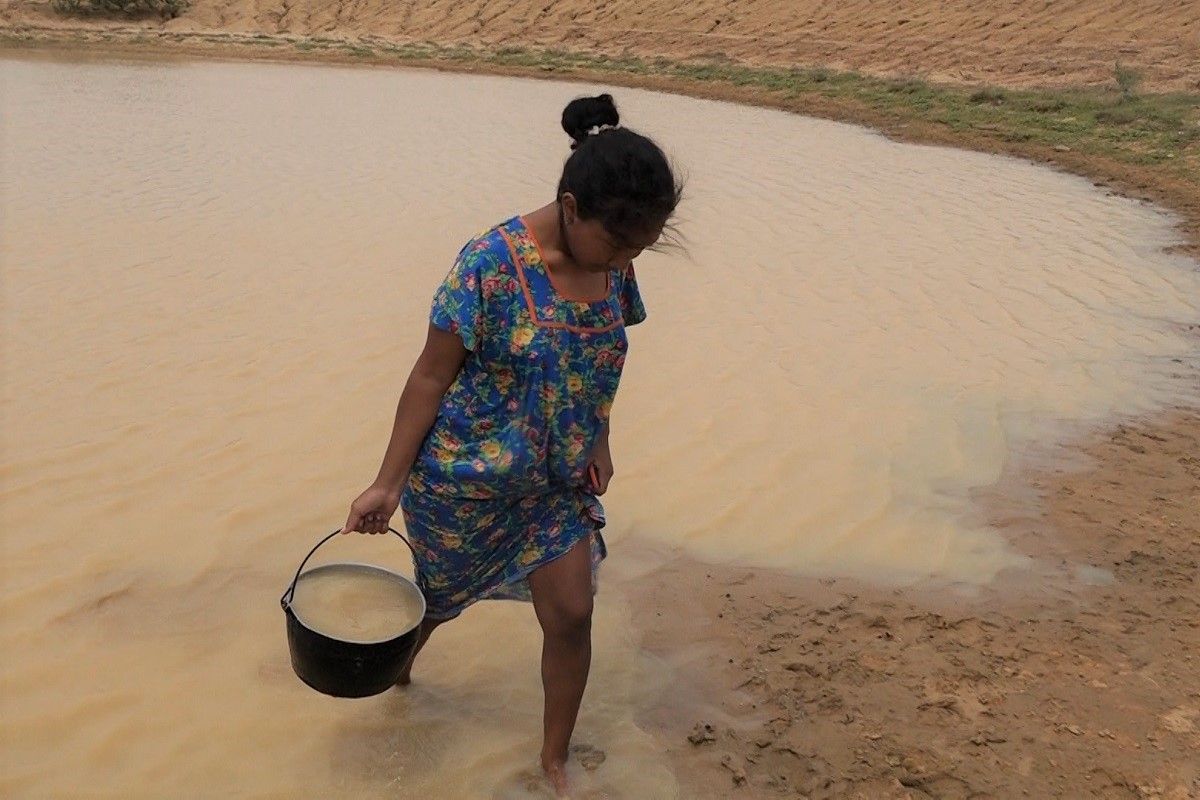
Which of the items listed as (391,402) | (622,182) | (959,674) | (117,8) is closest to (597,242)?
(622,182)

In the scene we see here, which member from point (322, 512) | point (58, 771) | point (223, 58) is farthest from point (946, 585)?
point (223, 58)

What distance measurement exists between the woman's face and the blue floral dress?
3.3 inches

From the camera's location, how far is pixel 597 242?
7.54 ft

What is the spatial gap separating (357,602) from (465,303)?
785 mm

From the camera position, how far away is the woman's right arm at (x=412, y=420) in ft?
7.73

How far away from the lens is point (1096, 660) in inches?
131

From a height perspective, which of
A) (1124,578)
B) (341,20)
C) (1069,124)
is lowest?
(341,20)

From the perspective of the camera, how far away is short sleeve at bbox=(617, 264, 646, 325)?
263cm

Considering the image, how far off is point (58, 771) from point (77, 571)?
968mm

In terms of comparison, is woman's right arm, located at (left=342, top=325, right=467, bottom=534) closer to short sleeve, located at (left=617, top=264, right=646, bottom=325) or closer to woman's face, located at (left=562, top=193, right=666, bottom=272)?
woman's face, located at (left=562, top=193, right=666, bottom=272)

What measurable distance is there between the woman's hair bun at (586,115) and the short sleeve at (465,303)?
1.11 ft

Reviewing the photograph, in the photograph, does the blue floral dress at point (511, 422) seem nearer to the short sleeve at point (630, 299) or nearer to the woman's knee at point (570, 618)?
the short sleeve at point (630, 299)

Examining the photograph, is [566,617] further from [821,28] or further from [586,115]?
[821,28]

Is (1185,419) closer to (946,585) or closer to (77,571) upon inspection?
(946,585)
